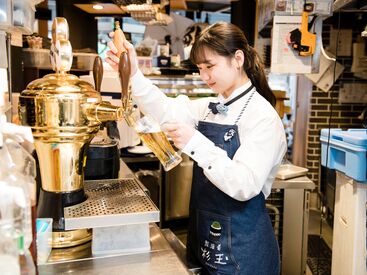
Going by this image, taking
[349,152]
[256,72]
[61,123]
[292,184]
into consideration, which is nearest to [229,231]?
[256,72]

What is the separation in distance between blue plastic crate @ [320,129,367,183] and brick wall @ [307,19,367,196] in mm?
3103

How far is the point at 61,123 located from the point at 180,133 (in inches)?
15.9

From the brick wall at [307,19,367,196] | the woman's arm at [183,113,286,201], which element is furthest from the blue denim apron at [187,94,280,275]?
the brick wall at [307,19,367,196]

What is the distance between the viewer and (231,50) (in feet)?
5.16

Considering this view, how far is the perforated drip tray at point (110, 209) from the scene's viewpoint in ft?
3.39

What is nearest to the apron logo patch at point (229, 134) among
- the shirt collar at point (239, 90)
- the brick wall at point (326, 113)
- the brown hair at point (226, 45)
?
the shirt collar at point (239, 90)

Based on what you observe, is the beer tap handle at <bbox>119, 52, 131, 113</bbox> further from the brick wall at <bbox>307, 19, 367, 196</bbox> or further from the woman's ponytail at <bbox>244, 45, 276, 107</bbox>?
the brick wall at <bbox>307, 19, 367, 196</bbox>

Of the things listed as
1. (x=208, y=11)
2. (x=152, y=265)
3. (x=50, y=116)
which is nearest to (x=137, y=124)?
(x=50, y=116)

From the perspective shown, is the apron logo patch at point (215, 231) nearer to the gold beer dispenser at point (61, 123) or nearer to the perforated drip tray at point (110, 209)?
the perforated drip tray at point (110, 209)

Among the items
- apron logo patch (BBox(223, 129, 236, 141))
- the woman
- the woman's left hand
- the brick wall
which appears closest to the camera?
the woman's left hand

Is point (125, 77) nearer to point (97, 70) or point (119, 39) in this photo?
point (119, 39)

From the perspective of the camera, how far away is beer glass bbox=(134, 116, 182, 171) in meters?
1.10

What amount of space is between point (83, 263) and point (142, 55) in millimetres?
3398

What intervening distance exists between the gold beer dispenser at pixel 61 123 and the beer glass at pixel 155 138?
0.06 meters
